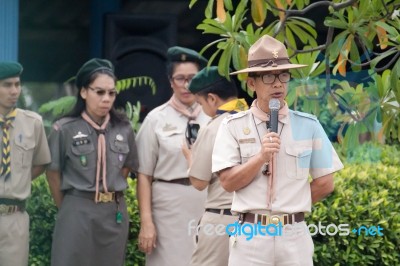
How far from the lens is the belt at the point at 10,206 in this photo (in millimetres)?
6953

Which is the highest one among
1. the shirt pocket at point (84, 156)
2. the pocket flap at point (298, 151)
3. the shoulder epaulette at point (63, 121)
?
the shoulder epaulette at point (63, 121)

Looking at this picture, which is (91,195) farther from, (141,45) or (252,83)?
(141,45)

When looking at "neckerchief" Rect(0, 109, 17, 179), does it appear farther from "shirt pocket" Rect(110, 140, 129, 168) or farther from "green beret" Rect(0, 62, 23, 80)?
"shirt pocket" Rect(110, 140, 129, 168)

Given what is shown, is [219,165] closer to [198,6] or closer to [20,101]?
[20,101]

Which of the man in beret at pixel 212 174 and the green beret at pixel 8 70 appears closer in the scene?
the man in beret at pixel 212 174

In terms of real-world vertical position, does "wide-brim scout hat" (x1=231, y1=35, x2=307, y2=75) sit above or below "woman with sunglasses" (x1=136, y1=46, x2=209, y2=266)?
above

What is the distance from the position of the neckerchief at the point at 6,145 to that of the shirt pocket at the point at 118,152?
64 cm

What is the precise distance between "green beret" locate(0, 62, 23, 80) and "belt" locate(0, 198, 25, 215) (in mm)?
757

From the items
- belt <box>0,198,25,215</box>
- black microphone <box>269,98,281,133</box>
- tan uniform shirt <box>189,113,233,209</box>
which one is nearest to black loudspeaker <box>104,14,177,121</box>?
belt <box>0,198,25,215</box>

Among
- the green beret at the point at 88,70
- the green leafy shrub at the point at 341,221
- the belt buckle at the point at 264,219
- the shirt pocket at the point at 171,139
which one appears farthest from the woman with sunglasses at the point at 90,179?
the belt buckle at the point at 264,219

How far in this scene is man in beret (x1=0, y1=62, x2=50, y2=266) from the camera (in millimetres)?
6938

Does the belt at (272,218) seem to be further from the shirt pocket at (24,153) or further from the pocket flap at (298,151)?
the shirt pocket at (24,153)

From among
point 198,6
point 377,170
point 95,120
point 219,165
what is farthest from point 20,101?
point 198,6

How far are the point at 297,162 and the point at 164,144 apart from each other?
1.98 m
